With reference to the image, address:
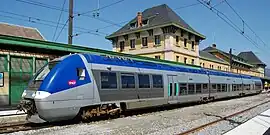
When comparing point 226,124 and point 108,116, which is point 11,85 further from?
point 226,124

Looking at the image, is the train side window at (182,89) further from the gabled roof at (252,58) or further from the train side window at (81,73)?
the gabled roof at (252,58)

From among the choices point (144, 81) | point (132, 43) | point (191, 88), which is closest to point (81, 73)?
point (144, 81)

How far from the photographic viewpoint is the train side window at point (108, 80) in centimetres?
1159

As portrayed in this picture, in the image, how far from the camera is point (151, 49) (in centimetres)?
3919

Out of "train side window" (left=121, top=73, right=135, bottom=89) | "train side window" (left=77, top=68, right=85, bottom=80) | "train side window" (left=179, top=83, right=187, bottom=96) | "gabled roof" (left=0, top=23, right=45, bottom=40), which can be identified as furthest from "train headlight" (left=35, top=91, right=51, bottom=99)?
"gabled roof" (left=0, top=23, right=45, bottom=40)

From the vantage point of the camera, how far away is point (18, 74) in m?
15.5

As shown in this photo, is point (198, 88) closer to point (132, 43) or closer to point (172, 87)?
point (172, 87)

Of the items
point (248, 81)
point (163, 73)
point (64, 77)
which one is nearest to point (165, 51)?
point (248, 81)

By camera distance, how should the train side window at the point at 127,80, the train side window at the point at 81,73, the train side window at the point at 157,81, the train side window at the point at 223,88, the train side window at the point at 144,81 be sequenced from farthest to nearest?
the train side window at the point at 223,88 → the train side window at the point at 157,81 → the train side window at the point at 144,81 → the train side window at the point at 127,80 → the train side window at the point at 81,73

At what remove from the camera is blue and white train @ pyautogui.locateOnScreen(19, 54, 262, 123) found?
32.3 ft

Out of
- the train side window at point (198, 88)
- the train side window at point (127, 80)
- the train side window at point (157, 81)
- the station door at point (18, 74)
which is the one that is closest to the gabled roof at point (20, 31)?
the station door at point (18, 74)

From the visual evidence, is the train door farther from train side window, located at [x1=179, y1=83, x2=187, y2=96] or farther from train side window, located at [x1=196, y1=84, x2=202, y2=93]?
train side window, located at [x1=196, y1=84, x2=202, y2=93]

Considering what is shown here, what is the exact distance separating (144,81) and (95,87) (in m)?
3.51

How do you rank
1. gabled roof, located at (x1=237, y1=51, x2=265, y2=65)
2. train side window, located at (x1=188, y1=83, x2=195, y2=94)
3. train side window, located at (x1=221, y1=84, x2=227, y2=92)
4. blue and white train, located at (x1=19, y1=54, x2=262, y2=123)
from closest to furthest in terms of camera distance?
blue and white train, located at (x1=19, y1=54, x2=262, y2=123)
train side window, located at (x1=188, y1=83, x2=195, y2=94)
train side window, located at (x1=221, y1=84, x2=227, y2=92)
gabled roof, located at (x1=237, y1=51, x2=265, y2=65)
